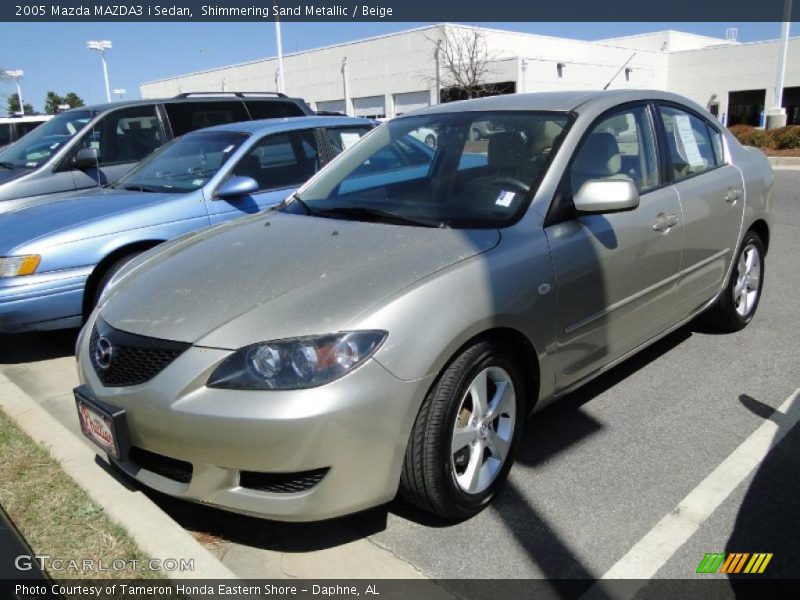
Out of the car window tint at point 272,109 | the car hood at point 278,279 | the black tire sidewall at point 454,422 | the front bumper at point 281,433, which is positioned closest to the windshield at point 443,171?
the car hood at point 278,279

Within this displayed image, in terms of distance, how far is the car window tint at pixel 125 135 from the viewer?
23.6ft

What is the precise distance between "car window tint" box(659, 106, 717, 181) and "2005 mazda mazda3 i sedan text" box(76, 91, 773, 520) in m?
0.03

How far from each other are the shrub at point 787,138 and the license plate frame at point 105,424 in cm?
2040

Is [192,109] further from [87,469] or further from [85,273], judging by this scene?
[87,469]

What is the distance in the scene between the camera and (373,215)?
3.28 metres

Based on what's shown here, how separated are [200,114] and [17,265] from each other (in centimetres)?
403

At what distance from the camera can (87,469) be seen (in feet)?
9.98

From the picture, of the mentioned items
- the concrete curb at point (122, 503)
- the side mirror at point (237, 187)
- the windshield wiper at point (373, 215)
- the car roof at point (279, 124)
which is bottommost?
the concrete curb at point (122, 503)

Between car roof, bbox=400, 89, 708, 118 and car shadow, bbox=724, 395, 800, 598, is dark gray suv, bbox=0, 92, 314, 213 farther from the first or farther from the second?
car shadow, bbox=724, 395, 800, 598

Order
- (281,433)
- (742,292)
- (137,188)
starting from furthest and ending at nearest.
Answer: (137,188) < (742,292) < (281,433)

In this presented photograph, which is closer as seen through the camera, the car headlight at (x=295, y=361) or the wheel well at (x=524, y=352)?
the car headlight at (x=295, y=361)

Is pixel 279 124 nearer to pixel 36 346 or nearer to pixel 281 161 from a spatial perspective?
pixel 281 161

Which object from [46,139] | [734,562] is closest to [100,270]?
[46,139]

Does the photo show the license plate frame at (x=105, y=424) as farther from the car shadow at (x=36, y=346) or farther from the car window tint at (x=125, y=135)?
the car window tint at (x=125, y=135)
